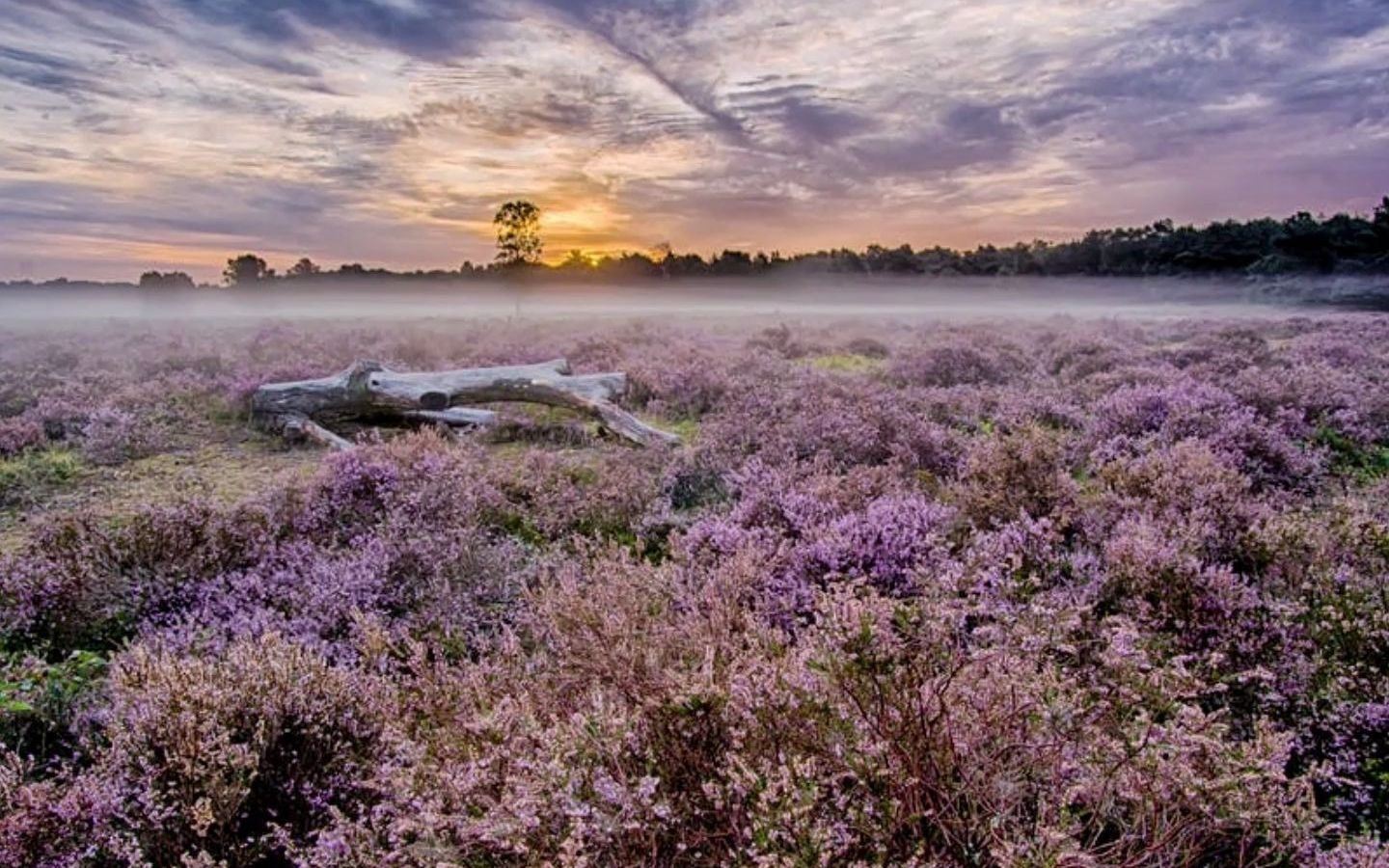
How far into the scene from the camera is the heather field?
7.20 feet

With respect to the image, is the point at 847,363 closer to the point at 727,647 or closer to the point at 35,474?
the point at 35,474

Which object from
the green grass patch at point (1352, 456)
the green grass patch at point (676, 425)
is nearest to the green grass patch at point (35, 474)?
the green grass patch at point (676, 425)

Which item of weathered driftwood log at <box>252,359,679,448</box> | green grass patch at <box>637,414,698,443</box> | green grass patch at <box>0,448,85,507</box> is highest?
weathered driftwood log at <box>252,359,679,448</box>

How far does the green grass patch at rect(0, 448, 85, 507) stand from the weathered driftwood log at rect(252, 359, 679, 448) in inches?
90.7

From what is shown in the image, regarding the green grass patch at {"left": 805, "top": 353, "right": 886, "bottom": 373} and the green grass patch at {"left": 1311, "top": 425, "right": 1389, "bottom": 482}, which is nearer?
the green grass patch at {"left": 1311, "top": 425, "right": 1389, "bottom": 482}

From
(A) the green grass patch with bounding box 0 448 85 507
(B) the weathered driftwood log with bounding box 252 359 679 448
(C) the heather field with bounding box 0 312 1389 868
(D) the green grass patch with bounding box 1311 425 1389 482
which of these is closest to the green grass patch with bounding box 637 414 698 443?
(B) the weathered driftwood log with bounding box 252 359 679 448

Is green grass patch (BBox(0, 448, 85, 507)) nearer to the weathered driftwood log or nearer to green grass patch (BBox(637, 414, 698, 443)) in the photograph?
the weathered driftwood log

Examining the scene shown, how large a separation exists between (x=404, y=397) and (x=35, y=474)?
13.2 ft

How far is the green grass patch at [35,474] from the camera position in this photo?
303 inches

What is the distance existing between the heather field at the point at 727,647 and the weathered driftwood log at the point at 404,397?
61.2 inches

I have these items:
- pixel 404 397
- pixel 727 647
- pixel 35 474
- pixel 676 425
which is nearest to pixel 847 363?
pixel 676 425

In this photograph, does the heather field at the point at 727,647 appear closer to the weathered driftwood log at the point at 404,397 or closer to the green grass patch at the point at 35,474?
the green grass patch at the point at 35,474

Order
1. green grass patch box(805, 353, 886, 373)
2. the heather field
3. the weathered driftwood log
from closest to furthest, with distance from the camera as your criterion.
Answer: the heather field, the weathered driftwood log, green grass patch box(805, 353, 886, 373)

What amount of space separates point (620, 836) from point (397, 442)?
6033mm
